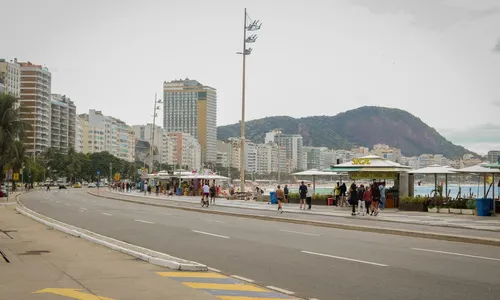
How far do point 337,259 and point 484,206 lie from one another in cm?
1953

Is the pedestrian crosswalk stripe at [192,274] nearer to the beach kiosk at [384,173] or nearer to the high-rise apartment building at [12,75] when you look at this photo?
the beach kiosk at [384,173]

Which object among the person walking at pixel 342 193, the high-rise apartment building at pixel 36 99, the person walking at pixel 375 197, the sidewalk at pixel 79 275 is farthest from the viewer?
the high-rise apartment building at pixel 36 99

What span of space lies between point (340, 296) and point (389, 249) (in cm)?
662

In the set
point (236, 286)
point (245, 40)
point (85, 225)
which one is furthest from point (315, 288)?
point (245, 40)

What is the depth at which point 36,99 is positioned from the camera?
186875mm

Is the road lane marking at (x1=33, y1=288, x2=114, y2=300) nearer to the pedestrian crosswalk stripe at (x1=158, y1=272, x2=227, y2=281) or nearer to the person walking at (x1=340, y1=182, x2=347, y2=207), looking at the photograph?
the pedestrian crosswalk stripe at (x1=158, y1=272, x2=227, y2=281)

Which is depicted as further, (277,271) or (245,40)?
(245,40)

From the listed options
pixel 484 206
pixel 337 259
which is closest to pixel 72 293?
pixel 337 259

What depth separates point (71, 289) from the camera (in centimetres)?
910

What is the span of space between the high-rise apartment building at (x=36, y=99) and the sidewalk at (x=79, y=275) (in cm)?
18058

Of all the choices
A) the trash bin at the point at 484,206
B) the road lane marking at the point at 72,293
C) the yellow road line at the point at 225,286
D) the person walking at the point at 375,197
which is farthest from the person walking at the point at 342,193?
the road lane marking at the point at 72,293

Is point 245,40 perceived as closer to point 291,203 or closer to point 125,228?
point 291,203

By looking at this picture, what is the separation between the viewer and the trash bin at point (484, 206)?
97.8 ft

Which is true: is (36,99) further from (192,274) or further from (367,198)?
(192,274)
